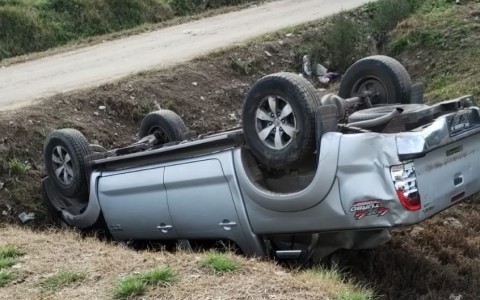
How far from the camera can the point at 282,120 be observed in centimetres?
550

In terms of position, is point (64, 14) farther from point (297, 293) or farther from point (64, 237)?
point (297, 293)

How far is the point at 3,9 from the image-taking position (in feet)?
61.1

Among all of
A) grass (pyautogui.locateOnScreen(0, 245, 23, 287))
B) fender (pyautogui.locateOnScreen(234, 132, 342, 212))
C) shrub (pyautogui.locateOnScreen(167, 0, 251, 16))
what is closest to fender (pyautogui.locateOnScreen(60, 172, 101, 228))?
grass (pyautogui.locateOnScreen(0, 245, 23, 287))

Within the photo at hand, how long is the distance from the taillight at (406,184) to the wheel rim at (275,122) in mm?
886

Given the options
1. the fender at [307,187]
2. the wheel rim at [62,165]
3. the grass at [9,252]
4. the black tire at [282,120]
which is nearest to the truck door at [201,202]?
the fender at [307,187]

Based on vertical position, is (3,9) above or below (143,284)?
above

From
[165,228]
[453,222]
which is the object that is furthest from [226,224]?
[453,222]

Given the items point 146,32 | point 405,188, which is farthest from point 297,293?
point 146,32

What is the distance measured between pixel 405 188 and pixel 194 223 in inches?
79.0

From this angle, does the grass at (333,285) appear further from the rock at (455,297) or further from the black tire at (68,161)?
the black tire at (68,161)

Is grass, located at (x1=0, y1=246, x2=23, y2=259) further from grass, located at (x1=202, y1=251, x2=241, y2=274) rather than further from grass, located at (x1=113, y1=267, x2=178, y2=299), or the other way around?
grass, located at (x1=202, y1=251, x2=241, y2=274)

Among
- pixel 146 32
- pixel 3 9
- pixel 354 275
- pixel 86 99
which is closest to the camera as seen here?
pixel 354 275

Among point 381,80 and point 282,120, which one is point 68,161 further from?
point 381,80

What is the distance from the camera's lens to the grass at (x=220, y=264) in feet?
15.6
